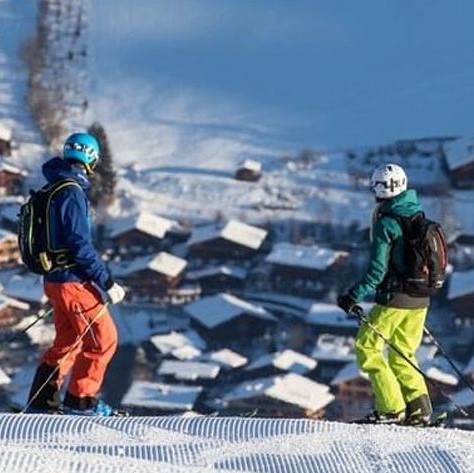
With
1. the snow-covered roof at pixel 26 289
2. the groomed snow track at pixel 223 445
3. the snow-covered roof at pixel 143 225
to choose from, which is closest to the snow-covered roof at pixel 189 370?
the snow-covered roof at pixel 26 289

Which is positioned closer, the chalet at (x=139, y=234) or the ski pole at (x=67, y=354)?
the ski pole at (x=67, y=354)

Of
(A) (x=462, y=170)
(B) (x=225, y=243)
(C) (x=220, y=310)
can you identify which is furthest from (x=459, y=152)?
(C) (x=220, y=310)

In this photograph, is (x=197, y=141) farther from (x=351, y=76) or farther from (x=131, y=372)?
(x=131, y=372)

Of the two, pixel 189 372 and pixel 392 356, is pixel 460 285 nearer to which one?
pixel 189 372

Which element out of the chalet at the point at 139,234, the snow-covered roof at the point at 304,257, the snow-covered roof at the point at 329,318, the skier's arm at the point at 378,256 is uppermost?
the skier's arm at the point at 378,256

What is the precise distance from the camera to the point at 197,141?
22.2 meters

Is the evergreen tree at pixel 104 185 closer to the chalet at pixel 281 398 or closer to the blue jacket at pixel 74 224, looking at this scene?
the chalet at pixel 281 398

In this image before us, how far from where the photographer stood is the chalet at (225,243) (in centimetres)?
1719

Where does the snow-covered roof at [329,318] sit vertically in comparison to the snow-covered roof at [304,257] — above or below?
below

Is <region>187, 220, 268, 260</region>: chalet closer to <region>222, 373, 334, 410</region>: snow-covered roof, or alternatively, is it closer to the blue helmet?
<region>222, 373, 334, 410</region>: snow-covered roof

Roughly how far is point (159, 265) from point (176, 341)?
103 inches

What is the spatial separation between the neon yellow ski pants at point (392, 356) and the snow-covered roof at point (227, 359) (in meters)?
9.70

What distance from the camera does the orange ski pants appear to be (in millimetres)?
3355

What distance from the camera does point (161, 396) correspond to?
459 inches
